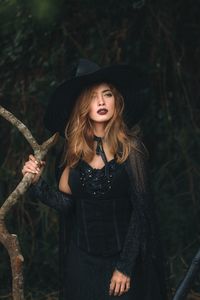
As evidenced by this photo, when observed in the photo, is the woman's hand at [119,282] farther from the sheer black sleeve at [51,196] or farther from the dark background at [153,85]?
the dark background at [153,85]

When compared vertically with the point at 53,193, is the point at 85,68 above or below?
above

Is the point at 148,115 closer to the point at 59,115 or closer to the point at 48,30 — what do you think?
the point at 48,30

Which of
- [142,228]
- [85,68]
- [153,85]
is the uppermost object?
[153,85]

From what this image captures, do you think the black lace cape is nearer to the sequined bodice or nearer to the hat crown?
the sequined bodice

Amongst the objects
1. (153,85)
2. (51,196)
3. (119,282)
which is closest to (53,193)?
(51,196)

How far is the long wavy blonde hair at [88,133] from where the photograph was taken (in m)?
4.43

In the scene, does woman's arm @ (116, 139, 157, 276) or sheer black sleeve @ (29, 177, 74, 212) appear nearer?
woman's arm @ (116, 139, 157, 276)

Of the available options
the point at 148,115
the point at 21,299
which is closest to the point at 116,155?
the point at 21,299

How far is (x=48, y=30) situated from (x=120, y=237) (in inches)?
94.3

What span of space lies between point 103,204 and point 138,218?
0.68ft

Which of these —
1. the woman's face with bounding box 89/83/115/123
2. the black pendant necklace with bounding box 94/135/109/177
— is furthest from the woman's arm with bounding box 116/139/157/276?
the woman's face with bounding box 89/83/115/123

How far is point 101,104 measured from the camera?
441 cm

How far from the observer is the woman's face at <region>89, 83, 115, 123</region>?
4.40m

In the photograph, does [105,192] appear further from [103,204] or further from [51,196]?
[51,196]
